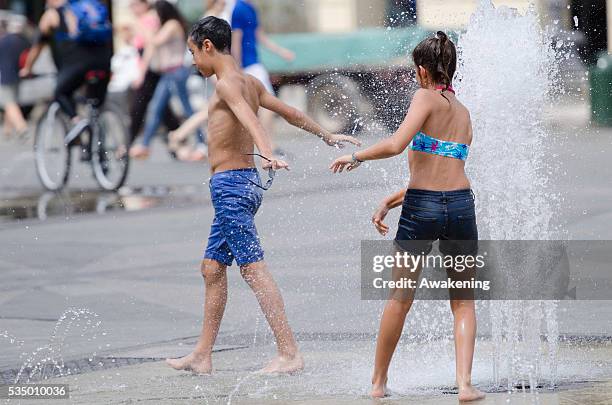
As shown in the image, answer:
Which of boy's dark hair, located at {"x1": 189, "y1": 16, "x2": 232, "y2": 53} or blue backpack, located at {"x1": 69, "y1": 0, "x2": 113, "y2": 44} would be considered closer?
boy's dark hair, located at {"x1": 189, "y1": 16, "x2": 232, "y2": 53}

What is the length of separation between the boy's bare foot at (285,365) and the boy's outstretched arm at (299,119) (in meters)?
0.96

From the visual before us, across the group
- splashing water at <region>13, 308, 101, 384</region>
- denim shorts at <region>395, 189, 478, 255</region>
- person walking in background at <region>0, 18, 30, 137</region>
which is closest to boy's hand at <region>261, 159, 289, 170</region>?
denim shorts at <region>395, 189, 478, 255</region>

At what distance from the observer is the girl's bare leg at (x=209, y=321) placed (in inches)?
242

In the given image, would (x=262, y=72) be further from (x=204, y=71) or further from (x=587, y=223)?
(x=204, y=71)

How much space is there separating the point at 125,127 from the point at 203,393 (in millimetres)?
7958

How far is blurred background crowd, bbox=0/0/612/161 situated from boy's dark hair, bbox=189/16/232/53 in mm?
7691

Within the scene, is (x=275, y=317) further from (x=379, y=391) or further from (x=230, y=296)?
(x=230, y=296)

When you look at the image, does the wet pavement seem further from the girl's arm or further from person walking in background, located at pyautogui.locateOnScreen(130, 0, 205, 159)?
person walking in background, located at pyautogui.locateOnScreen(130, 0, 205, 159)

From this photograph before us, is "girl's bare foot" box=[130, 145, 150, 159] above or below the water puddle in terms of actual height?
above

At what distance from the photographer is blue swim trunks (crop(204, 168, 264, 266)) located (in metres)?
6.10

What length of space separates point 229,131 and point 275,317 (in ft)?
2.78

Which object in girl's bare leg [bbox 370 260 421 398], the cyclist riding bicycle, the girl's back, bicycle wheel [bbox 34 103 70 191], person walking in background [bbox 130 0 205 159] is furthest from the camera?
person walking in background [bbox 130 0 205 159]

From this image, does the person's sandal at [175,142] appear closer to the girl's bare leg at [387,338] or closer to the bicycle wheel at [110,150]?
the bicycle wheel at [110,150]

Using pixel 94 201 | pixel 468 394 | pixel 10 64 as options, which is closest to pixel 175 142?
pixel 94 201
